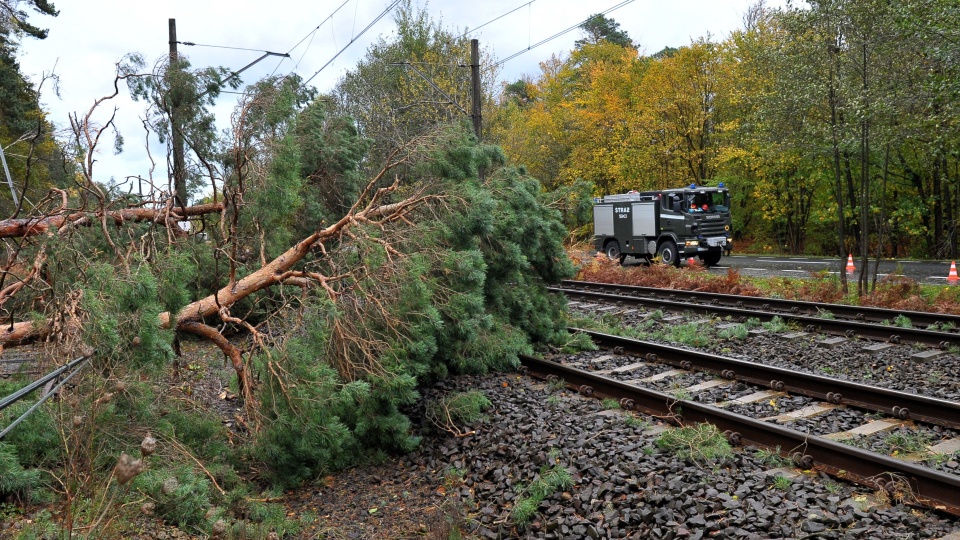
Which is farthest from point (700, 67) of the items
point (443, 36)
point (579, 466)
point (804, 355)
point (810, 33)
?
point (579, 466)

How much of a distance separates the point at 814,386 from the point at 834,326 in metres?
3.89

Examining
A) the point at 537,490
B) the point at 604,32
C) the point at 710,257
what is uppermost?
the point at 604,32

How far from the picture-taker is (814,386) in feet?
25.0

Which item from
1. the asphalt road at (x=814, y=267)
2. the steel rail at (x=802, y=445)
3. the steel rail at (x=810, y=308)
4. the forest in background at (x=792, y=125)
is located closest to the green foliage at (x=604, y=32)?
the forest in background at (x=792, y=125)

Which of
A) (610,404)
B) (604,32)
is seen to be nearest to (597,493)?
(610,404)

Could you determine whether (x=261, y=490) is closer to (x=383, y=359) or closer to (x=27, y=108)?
(x=383, y=359)

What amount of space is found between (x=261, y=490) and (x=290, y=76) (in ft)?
21.4

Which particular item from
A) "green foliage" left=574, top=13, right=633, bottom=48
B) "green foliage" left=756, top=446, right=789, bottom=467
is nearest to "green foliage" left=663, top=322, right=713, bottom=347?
"green foliage" left=756, top=446, right=789, bottom=467

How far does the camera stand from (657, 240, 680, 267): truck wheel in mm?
22469

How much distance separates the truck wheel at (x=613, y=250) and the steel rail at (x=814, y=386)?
50.4ft

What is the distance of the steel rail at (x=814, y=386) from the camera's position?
6.62 m

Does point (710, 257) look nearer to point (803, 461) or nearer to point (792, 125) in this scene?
point (792, 125)

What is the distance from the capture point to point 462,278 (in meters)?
7.74

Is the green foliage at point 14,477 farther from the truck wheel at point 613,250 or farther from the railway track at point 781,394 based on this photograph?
the truck wheel at point 613,250
